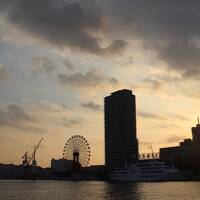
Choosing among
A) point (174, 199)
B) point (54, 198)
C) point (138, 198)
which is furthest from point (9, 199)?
point (174, 199)

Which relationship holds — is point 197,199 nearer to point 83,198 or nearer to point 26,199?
point 83,198

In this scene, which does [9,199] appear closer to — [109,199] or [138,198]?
[109,199]

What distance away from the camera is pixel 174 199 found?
112m

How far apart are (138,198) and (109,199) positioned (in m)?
8.42

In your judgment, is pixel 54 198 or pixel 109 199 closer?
pixel 109 199

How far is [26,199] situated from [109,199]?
22797mm

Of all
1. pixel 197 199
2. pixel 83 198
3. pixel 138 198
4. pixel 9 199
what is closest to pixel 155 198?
pixel 138 198

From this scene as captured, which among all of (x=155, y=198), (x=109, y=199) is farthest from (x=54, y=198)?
(x=155, y=198)

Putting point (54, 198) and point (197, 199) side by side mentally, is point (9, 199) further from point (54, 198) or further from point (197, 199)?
point (197, 199)

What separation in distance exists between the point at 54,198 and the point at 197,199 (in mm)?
38948

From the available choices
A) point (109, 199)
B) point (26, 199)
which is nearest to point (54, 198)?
point (26, 199)

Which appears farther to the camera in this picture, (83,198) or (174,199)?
(83,198)

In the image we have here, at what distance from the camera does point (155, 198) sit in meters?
115

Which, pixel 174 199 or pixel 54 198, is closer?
pixel 174 199
